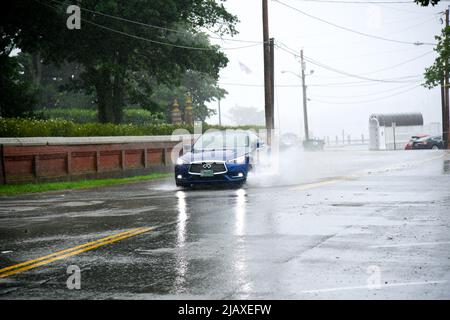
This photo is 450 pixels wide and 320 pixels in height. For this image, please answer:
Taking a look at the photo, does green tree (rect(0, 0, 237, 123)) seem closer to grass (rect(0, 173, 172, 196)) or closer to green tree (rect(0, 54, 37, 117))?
green tree (rect(0, 54, 37, 117))

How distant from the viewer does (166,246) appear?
27.1 feet

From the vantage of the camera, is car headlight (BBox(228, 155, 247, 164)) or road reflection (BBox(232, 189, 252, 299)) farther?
car headlight (BBox(228, 155, 247, 164))

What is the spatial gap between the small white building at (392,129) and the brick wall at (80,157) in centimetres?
3516

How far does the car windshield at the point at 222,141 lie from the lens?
60.5 ft

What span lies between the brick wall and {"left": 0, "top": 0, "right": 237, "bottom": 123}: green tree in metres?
6.24

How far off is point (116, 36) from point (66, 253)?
25.6m

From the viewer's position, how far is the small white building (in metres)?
61.2

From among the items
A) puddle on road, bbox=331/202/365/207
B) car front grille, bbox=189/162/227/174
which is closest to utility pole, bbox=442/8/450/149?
car front grille, bbox=189/162/227/174

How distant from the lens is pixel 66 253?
314 inches

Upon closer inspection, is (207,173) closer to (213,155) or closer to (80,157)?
(213,155)

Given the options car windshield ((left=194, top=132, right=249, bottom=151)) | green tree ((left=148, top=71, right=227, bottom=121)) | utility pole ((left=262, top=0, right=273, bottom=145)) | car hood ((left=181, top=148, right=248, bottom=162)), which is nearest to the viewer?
car hood ((left=181, top=148, right=248, bottom=162))

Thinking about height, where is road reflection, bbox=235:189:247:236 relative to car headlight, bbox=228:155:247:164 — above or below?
below

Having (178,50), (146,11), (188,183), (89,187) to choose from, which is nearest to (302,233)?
→ (188,183)
